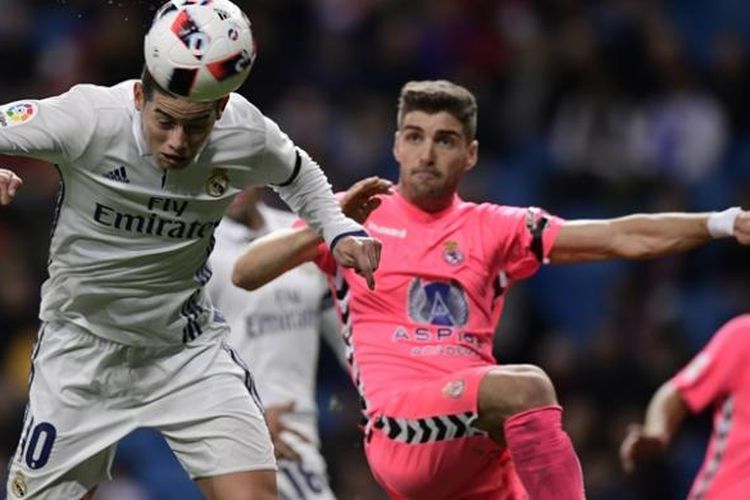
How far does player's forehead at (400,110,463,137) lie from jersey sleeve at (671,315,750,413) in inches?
54.4

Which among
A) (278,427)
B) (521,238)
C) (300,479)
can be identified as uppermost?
(521,238)

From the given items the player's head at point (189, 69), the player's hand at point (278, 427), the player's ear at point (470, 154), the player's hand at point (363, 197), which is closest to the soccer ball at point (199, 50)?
the player's head at point (189, 69)

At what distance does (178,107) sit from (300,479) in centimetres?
271

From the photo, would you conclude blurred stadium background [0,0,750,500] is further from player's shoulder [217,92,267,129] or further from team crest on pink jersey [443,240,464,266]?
player's shoulder [217,92,267,129]

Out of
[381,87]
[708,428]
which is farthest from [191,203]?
[381,87]

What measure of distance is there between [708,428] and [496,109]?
3.16m

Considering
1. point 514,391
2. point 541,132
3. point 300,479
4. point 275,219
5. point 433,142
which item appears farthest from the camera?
point 541,132

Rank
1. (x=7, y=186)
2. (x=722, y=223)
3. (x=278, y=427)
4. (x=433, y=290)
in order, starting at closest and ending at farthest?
(x=7, y=186) < (x=722, y=223) < (x=433, y=290) < (x=278, y=427)

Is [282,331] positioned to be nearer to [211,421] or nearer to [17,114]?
[211,421]

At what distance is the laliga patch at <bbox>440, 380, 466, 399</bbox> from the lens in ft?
21.6

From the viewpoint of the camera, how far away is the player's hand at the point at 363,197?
653cm

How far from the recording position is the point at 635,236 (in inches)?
274

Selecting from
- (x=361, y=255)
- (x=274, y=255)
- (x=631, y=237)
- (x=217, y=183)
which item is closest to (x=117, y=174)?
(x=217, y=183)

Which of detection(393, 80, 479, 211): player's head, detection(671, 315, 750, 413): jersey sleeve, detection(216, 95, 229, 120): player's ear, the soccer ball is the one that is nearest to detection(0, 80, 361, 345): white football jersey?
detection(216, 95, 229, 120): player's ear
